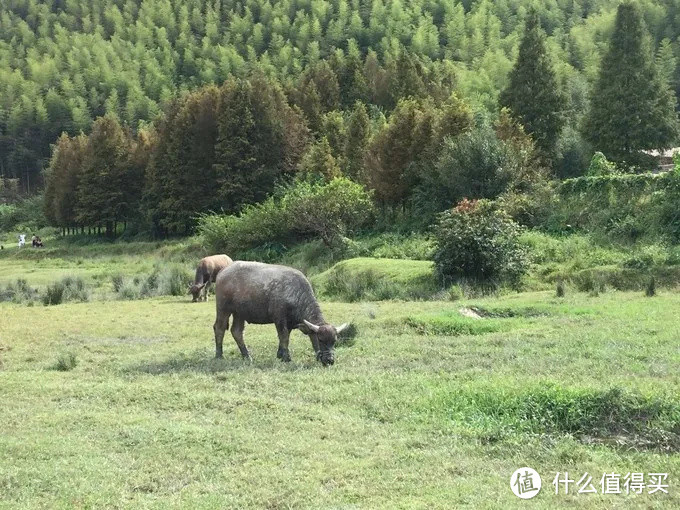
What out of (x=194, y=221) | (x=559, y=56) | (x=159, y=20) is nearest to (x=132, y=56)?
(x=159, y=20)

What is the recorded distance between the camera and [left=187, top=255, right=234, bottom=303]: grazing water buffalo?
2072 centimetres

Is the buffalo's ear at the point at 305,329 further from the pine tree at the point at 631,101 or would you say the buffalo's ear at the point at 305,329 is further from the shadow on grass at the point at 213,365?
the pine tree at the point at 631,101

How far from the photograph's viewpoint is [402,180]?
33.0 meters

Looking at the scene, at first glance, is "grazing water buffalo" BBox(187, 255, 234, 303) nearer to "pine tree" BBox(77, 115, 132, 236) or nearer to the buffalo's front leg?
the buffalo's front leg

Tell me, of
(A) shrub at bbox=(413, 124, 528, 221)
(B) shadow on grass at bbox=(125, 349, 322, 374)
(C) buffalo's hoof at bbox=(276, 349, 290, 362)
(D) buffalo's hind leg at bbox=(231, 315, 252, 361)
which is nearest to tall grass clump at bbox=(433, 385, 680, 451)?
(B) shadow on grass at bbox=(125, 349, 322, 374)

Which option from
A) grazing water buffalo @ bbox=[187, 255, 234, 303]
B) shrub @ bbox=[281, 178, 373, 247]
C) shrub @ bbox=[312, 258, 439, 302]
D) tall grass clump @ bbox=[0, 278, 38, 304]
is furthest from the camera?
shrub @ bbox=[281, 178, 373, 247]

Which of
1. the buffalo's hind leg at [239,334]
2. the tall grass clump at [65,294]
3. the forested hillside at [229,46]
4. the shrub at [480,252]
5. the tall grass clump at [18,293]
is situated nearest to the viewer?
the buffalo's hind leg at [239,334]

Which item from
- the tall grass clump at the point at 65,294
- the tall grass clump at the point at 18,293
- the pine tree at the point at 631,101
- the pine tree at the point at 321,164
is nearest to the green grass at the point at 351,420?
the tall grass clump at the point at 65,294

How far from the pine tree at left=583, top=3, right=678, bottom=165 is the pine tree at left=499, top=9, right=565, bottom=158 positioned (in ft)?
9.24

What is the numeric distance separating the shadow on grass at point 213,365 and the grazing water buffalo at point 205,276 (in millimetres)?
9296

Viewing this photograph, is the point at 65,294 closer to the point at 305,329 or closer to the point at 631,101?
the point at 305,329

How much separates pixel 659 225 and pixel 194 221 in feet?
101

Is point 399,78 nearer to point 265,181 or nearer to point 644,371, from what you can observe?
point 265,181

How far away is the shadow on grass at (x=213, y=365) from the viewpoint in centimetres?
1036
